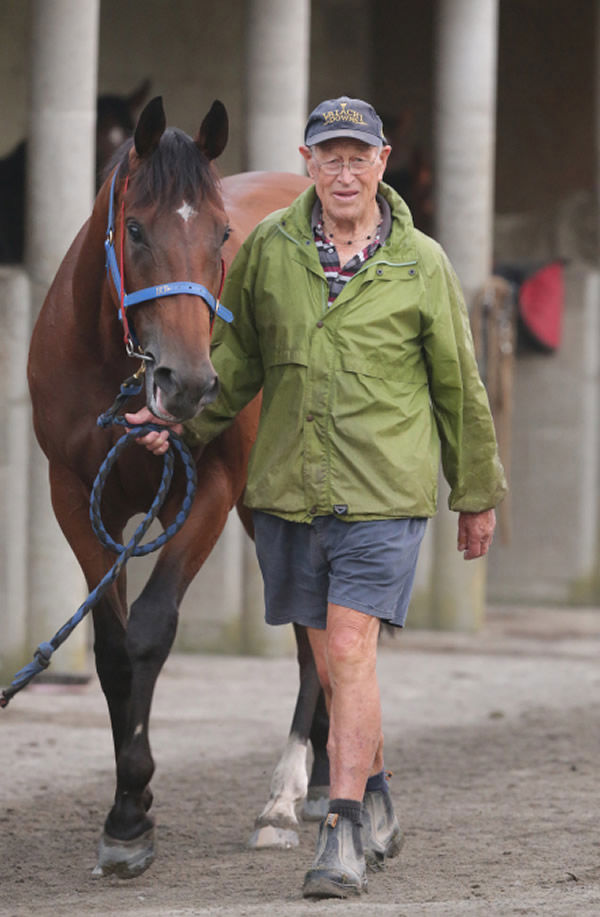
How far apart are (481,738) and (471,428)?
A: 9.27 feet

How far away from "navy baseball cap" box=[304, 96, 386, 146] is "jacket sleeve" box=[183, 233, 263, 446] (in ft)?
1.30

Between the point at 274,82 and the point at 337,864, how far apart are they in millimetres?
5539

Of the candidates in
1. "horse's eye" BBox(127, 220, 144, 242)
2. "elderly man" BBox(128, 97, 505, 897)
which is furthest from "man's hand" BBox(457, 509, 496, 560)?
"horse's eye" BBox(127, 220, 144, 242)

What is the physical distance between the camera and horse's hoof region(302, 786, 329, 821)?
17.3ft

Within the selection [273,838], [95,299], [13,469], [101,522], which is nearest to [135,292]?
[95,299]

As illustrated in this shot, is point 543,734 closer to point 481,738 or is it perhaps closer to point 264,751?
point 481,738

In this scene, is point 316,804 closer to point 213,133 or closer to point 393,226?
point 393,226

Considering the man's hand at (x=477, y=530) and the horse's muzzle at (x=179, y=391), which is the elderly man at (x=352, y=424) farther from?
the horse's muzzle at (x=179, y=391)

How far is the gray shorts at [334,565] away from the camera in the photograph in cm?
402

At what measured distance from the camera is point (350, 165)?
4.06 metres

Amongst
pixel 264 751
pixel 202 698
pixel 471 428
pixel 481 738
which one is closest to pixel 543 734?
pixel 481 738

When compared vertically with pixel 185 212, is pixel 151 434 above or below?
below

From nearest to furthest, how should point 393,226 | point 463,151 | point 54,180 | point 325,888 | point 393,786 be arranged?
point 325,888
point 393,226
point 393,786
point 54,180
point 463,151

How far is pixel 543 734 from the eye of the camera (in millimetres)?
6809
